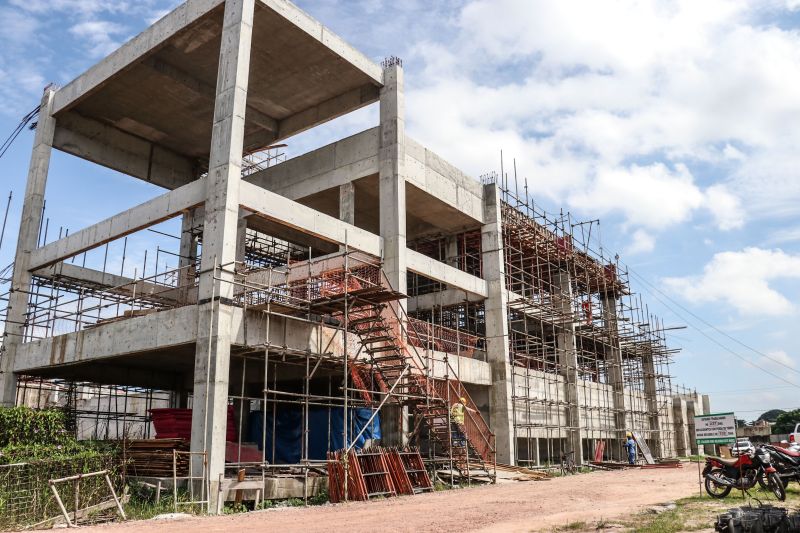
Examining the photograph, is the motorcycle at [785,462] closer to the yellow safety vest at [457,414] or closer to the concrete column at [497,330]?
the yellow safety vest at [457,414]

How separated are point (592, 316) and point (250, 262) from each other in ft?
57.3

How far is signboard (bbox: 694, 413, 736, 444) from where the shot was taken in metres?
14.8

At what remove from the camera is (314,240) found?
2983 centimetres

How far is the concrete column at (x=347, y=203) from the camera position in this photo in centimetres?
2452

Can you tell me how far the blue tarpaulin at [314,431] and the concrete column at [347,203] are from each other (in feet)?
22.3

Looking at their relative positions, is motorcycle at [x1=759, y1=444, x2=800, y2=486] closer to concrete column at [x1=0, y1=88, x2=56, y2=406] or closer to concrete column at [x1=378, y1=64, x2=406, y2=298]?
concrete column at [x1=378, y1=64, x2=406, y2=298]

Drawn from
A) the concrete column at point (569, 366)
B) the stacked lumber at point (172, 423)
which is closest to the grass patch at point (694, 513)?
the stacked lumber at point (172, 423)

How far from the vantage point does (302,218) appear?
20.7m

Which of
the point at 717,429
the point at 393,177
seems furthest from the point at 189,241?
the point at 717,429

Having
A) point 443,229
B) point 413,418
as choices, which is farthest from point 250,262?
point 413,418

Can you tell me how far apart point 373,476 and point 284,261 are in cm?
1799

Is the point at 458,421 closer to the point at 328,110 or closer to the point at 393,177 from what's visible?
the point at 393,177

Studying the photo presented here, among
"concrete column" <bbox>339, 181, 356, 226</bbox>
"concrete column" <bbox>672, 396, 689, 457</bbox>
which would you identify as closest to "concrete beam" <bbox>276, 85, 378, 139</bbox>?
"concrete column" <bbox>339, 181, 356, 226</bbox>

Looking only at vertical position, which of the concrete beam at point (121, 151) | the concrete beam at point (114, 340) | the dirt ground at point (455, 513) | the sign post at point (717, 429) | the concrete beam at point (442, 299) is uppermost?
the concrete beam at point (121, 151)
